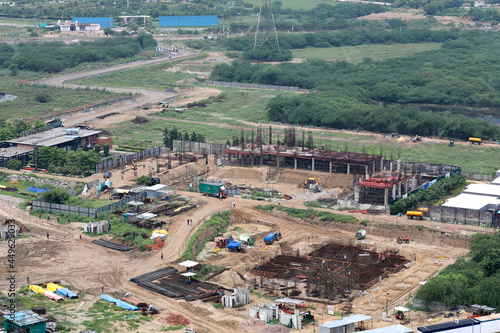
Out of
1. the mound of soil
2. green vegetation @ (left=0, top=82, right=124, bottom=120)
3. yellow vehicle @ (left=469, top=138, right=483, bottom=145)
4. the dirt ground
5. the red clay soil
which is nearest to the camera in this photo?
the red clay soil

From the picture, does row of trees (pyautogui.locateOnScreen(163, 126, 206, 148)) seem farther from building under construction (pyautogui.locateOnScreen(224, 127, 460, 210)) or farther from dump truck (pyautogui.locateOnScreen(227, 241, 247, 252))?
dump truck (pyautogui.locateOnScreen(227, 241, 247, 252))

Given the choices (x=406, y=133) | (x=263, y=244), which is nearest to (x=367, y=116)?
(x=406, y=133)

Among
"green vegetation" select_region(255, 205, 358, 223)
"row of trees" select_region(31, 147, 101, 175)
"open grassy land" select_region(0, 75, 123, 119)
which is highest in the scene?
"open grassy land" select_region(0, 75, 123, 119)

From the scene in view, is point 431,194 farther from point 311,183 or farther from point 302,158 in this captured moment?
point 302,158

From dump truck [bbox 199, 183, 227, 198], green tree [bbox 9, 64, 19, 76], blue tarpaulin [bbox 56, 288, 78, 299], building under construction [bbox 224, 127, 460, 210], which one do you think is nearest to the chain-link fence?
building under construction [bbox 224, 127, 460, 210]

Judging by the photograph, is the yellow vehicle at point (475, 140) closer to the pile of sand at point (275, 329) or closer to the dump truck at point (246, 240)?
the dump truck at point (246, 240)

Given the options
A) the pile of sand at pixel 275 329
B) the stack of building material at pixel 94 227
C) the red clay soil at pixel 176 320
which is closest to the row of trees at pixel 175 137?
the stack of building material at pixel 94 227
